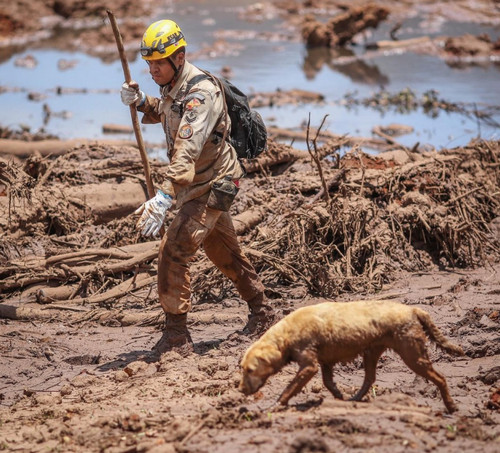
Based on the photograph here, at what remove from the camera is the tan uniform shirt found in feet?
19.3

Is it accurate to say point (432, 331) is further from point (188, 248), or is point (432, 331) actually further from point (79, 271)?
point (79, 271)

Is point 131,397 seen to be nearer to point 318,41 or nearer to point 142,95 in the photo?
point 142,95

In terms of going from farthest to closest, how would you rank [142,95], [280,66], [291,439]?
[280,66] → [142,95] → [291,439]

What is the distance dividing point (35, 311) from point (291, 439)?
3.62 m

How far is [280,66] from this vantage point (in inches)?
834

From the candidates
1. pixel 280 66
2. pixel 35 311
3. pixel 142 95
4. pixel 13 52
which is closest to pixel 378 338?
pixel 142 95

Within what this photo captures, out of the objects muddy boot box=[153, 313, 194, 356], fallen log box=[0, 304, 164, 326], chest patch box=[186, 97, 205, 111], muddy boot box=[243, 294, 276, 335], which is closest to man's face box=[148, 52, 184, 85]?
chest patch box=[186, 97, 205, 111]

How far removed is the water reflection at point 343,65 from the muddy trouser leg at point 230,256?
505 inches

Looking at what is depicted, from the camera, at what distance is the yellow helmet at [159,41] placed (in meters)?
6.03

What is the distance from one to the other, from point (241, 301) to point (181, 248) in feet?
5.84

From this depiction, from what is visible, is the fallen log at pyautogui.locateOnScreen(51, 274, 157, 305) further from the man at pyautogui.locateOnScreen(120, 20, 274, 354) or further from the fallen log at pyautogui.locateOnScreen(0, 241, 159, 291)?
the man at pyautogui.locateOnScreen(120, 20, 274, 354)

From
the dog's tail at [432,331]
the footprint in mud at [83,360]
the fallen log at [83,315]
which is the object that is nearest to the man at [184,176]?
the footprint in mud at [83,360]

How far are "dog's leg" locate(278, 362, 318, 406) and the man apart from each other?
1507mm

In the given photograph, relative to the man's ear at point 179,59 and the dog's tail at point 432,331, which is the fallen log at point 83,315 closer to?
the man's ear at point 179,59
